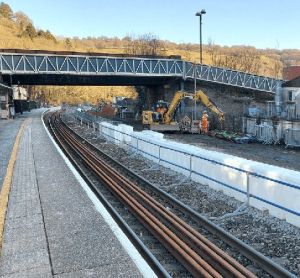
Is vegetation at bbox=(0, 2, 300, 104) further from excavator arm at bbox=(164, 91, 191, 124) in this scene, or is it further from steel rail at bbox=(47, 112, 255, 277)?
steel rail at bbox=(47, 112, 255, 277)

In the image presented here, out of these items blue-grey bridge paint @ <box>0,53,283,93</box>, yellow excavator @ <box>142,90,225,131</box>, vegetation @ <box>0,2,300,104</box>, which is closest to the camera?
yellow excavator @ <box>142,90,225,131</box>

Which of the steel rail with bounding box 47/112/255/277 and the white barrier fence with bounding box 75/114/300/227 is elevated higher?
the white barrier fence with bounding box 75/114/300/227

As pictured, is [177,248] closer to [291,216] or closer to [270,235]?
[270,235]

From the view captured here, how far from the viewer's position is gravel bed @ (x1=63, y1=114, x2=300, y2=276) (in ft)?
26.8

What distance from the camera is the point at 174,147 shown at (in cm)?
1634

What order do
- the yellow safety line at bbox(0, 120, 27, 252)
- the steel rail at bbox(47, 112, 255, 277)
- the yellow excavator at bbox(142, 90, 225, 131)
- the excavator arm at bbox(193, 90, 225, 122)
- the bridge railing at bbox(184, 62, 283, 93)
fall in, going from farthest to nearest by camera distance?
the bridge railing at bbox(184, 62, 283, 93) < the excavator arm at bbox(193, 90, 225, 122) < the yellow excavator at bbox(142, 90, 225, 131) < the yellow safety line at bbox(0, 120, 27, 252) < the steel rail at bbox(47, 112, 255, 277)

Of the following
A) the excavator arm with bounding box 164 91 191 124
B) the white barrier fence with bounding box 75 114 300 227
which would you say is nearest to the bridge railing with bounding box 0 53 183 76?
the excavator arm with bounding box 164 91 191 124

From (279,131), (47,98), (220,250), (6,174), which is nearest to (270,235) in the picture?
(220,250)

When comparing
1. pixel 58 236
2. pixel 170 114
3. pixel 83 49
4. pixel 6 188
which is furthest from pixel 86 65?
pixel 83 49

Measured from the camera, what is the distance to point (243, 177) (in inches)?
451

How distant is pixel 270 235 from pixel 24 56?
47238 millimetres

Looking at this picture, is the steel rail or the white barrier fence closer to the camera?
the steel rail

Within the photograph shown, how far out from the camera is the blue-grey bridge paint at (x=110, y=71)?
51.9 m

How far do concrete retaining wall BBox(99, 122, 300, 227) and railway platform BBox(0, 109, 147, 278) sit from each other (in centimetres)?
377
